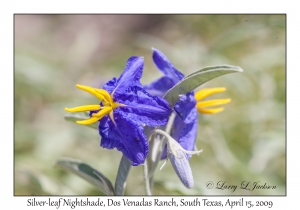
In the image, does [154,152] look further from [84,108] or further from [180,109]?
[84,108]

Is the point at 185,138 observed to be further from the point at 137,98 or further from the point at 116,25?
the point at 116,25

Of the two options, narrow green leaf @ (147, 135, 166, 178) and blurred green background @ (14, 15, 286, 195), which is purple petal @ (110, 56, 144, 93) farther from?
blurred green background @ (14, 15, 286, 195)

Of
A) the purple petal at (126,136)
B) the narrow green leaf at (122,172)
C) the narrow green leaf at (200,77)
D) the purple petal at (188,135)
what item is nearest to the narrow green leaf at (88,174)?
the narrow green leaf at (122,172)

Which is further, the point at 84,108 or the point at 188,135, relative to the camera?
the point at 188,135

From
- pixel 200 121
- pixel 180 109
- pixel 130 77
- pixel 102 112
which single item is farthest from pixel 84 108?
pixel 200 121

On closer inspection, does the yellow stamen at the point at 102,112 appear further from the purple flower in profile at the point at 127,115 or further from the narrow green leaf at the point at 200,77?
the narrow green leaf at the point at 200,77
